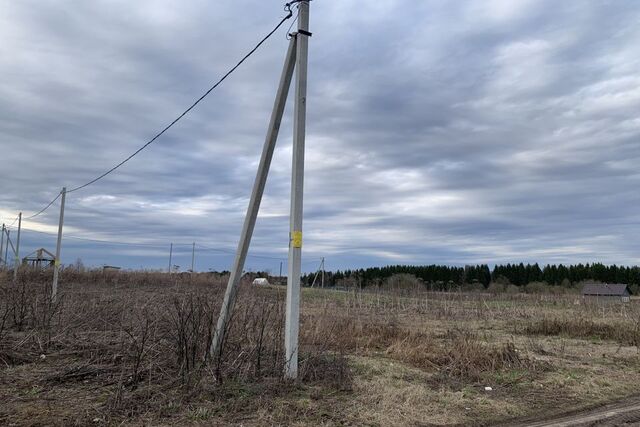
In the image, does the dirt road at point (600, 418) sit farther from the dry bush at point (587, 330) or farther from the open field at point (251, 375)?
the dry bush at point (587, 330)

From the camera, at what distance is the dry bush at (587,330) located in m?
15.8

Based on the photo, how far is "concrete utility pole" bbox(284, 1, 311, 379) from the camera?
7632 mm

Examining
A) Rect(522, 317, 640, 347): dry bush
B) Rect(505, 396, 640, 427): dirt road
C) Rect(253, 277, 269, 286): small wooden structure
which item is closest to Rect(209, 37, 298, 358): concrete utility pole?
Rect(505, 396, 640, 427): dirt road

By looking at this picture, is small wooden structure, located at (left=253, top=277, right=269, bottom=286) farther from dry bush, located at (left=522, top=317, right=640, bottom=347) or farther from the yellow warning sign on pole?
the yellow warning sign on pole

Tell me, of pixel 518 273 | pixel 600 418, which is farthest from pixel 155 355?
pixel 518 273

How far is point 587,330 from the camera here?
17062mm

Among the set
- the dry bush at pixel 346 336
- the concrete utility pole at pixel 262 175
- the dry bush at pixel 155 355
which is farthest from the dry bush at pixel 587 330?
the concrete utility pole at pixel 262 175

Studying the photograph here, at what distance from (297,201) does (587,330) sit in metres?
13.5

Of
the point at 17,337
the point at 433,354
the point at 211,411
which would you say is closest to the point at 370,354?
the point at 433,354

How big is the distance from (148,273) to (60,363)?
122 feet

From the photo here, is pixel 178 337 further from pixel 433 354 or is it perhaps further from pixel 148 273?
pixel 148 273

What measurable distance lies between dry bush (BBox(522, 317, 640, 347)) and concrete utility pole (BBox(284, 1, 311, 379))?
12189 mm

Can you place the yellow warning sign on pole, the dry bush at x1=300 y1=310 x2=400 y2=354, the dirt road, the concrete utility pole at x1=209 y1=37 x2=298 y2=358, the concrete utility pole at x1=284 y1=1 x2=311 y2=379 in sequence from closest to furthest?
the dirt road → the concrete utility pole at x1=284 y1=1 x2=311 y2=379 → the yellow warning sign on pole → the concrete utility pole at x1=209 y1=37 x2=298 y2=358 → the dry bush at x1=300 y1=310 x2=400 y2=354

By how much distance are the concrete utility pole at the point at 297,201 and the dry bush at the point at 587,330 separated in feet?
40.0
